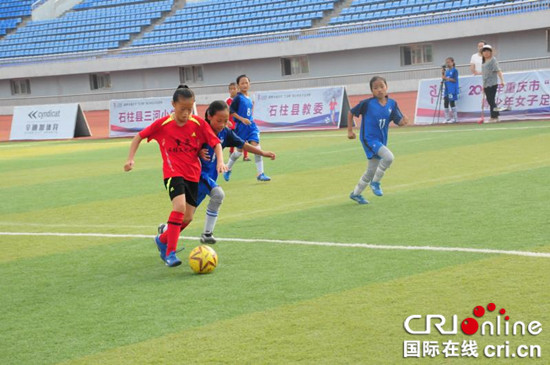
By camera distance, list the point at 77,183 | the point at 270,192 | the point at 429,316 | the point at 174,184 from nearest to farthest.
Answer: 1. the point at 429,316
2. the point at 174,184
3. the point at 270,192
4. the point at 77,183

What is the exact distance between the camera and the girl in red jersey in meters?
8.24

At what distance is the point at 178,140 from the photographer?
8.34 metres

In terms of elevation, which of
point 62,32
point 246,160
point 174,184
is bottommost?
point 246,160

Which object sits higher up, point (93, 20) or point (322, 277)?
point (93, 20)

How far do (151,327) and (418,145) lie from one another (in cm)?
1395

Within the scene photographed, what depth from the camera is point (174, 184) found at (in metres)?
8.30

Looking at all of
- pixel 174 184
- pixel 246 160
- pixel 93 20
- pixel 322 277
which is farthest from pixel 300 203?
pixel 93 20

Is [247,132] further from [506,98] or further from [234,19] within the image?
[234,19]

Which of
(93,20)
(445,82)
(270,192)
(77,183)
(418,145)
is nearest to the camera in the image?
(270,192)

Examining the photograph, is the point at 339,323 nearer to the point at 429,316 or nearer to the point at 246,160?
the point at 429,316

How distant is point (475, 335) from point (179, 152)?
12.8 ft

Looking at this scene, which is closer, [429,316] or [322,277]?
[429,316]

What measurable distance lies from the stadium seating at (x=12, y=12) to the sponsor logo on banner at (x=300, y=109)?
98.1 ft

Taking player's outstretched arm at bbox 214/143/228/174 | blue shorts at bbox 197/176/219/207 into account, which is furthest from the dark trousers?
player's outstretched arm at bbox 214/143/228/174
